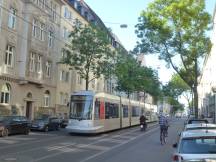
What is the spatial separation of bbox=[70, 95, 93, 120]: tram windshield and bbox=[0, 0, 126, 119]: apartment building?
29.5ft

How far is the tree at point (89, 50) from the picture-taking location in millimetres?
46000

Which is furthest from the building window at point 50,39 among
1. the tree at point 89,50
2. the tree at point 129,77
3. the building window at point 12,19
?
the tree at point 129,77

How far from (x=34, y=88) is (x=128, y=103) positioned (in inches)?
381

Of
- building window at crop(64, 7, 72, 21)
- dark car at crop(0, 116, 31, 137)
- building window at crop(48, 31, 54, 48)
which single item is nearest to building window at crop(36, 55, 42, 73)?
building window at crop(48, 31, 54, 48)

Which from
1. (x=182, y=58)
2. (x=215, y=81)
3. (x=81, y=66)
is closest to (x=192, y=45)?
(x=182, y=58)

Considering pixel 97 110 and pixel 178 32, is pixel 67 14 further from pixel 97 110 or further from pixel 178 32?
pixel 97 110

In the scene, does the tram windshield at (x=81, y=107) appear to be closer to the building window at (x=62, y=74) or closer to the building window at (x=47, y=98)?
the building window at (x=47, y=98)

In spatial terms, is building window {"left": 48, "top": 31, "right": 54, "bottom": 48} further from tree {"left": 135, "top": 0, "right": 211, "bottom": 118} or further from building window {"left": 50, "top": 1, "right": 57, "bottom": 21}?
tree {"left": 135, "top": 0, "right": 211, "bottom": 118}

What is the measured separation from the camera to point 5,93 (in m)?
38.0

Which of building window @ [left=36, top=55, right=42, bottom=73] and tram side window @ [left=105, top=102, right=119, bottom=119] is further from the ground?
building window @ [left=36, top=55, right=42, bottom=73]

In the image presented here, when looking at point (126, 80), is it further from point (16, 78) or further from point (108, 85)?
point (16, 78)

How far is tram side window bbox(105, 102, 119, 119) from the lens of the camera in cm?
3331

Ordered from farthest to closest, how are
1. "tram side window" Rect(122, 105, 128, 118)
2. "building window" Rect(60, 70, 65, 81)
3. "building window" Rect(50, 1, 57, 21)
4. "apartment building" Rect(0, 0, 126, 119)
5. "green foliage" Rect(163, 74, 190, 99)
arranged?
"green foliage" Rect(163, 74, 190, 99) < "building window" Rect(60, 70, 65, 81) < "building window" Rect(50, 1, 57, 21) < "tram side window" Rect(122, 105, 128, 118) < "apartment building" Rect(0, 0, 126, 119)

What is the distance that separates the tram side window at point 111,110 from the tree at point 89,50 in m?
9.37
